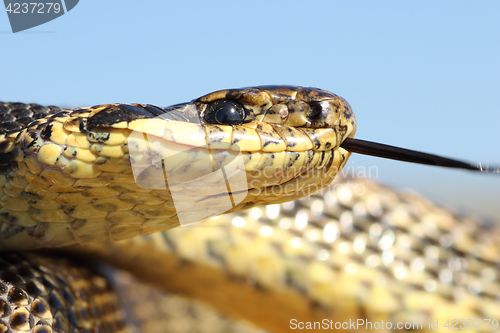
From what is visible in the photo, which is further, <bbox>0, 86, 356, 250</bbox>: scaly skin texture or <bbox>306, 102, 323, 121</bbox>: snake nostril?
<bbox>306, 102, 323, 121</bbox>: snake nostril

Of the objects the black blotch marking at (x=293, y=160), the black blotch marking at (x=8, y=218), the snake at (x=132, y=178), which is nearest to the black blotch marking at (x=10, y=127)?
the snake at (x=132, y=178)

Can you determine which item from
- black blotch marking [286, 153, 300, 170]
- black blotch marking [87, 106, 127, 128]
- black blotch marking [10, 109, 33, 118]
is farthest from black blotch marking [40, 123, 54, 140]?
black blotch marking [286, 153, 300, 170]

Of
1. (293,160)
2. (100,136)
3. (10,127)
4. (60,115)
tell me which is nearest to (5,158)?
(10,127)

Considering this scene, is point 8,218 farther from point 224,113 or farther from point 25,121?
point 224,113

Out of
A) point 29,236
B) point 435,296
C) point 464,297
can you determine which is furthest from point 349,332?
point 29,236

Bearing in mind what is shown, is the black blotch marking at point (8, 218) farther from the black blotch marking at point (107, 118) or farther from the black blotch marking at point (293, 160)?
the black blotch marking at point (293, 160)

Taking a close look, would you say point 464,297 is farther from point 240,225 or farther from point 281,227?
point 240,225

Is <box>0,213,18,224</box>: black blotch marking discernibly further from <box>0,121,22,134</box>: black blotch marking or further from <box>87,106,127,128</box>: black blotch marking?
<box>87,106,127,128</box>: black blotch marking

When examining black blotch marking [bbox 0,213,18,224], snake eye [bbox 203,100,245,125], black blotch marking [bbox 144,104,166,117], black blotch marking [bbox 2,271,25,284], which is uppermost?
black blotch marking [bbox 144,104,166,117]
